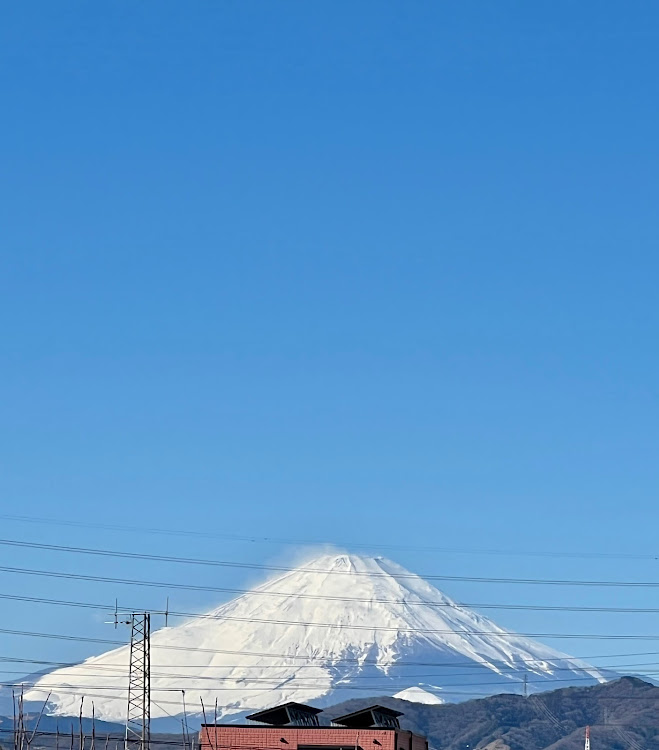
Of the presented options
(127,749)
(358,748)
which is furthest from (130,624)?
(358,748)

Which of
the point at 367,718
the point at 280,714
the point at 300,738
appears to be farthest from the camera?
the point at 280,714

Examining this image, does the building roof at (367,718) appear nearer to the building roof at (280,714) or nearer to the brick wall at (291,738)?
the building roof at (280,714)

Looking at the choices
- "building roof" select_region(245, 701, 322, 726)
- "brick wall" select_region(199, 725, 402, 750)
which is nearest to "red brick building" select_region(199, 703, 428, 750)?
"brick wall" select_region(199, 725, 402, 750)

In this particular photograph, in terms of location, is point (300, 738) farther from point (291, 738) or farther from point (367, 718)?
point (367, 718)

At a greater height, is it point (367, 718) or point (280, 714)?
point (280, 714)

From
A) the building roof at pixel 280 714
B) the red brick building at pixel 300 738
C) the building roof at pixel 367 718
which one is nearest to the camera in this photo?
the red brick building at pixel 300 738

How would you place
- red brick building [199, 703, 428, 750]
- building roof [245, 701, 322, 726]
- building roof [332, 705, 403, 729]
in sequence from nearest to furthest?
red brick building [199, 703, 428, 750]
building roof [332, 705, 403, 729]
building roof [245, 701, 322, 726]

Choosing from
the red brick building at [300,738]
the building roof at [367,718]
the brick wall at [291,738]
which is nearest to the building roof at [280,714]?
the building roof at [367,718]

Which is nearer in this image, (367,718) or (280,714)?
(367,718)

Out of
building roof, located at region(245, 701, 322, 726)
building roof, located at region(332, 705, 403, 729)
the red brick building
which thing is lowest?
the red brick building

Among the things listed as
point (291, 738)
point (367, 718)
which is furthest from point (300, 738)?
point (367, 718)

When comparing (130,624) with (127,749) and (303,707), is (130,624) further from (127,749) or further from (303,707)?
(303,707)

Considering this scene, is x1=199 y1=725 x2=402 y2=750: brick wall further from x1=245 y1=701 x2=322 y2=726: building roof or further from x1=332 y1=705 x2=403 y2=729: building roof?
x1=245 y1=701 x2=322 y2=726: building roof

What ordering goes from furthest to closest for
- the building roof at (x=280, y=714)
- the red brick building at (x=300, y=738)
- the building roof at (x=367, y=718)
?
1. the building roof at (x=280, y=714)
2. the building roof at (x=367, y=718)
3. the red brick building at (x=300, y=738)
